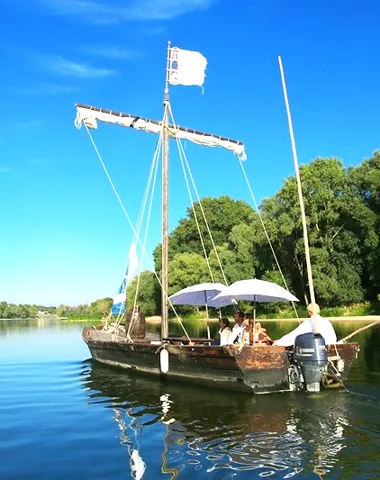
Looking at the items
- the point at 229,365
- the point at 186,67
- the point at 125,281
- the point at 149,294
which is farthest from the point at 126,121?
the point at 149,294

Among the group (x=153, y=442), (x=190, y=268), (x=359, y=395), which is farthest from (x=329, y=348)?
(x=190, y=268)

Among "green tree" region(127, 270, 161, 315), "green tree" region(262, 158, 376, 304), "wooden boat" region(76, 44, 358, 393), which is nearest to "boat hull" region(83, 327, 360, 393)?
"wooden boat" region(76, 44, 358, 393)

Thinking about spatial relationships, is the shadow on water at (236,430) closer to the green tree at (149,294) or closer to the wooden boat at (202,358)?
the wooden boat at (202,358)

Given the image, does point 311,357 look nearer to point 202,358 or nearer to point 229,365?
point 229,365

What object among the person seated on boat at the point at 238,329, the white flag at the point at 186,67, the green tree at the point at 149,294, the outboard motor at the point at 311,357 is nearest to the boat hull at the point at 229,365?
the outboard motor at the point at 311,357

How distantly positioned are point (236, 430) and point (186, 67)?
16.3 meters

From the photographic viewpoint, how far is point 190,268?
78625mm

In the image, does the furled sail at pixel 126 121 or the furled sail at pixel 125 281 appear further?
the furled sail at pixel 125 281

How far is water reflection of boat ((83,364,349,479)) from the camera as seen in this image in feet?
27.0

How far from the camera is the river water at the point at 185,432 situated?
816cm

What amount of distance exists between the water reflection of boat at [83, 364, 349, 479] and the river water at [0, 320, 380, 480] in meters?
0.02

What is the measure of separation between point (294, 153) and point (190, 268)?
64.8m

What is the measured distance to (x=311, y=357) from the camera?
13391 mm

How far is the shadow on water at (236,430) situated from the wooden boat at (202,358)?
0.43 m
